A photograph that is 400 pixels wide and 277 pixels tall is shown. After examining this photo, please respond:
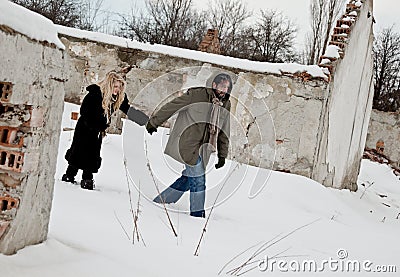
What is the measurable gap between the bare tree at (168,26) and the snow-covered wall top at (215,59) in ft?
49.6

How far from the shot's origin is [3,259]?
2.11m

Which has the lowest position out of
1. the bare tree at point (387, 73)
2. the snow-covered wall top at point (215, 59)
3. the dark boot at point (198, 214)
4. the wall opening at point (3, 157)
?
the dark boot at point (198, 214)

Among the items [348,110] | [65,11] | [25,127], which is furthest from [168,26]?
[25,127]

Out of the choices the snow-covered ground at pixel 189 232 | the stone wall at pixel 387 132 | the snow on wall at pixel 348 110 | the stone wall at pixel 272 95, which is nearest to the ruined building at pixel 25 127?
the snow-covered ground at pixel 189 232

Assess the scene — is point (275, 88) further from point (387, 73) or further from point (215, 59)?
point (387, 73)

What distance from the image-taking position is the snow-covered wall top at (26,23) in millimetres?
2025

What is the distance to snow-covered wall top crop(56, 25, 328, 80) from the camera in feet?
24.2

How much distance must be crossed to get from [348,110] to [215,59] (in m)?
2.93

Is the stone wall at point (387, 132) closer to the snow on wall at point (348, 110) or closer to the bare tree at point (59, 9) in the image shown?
the snow on wall at point (348, 110)

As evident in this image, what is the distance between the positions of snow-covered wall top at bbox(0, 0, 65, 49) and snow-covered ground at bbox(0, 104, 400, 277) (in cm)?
102

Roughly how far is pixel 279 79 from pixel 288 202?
2.11 meters

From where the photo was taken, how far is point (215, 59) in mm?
7828

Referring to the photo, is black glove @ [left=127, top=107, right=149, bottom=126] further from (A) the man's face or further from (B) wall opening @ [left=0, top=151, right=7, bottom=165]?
(B) wall opening @ [left=0, top=151, right=7, bottom=165]

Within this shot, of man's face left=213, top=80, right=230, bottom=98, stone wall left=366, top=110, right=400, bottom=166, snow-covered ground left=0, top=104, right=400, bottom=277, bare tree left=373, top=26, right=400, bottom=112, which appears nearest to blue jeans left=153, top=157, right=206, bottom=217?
snow-covered ground left=0, top=104, right=400, bottom=277
